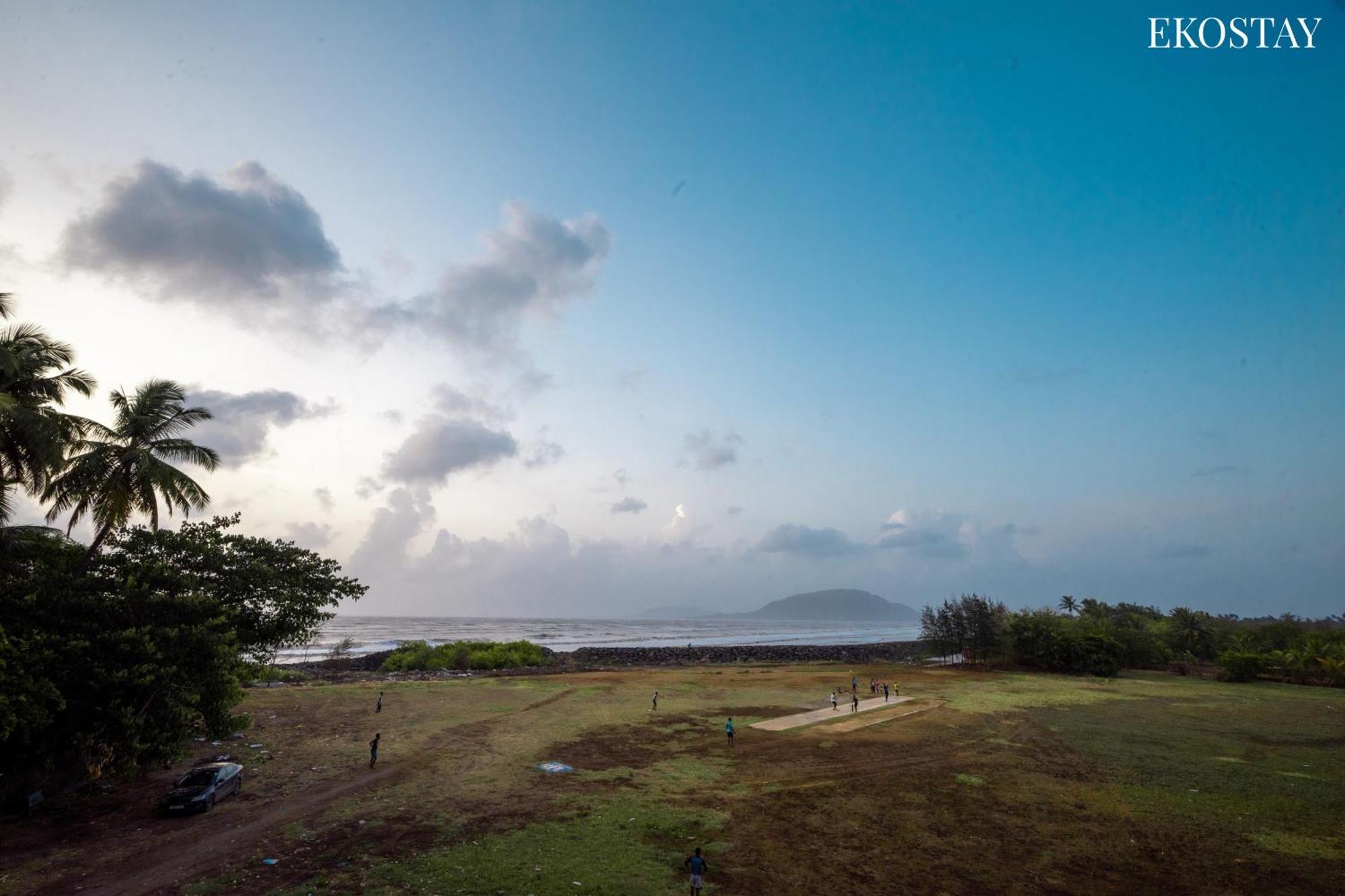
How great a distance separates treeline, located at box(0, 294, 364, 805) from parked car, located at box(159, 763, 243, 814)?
98 centimetres

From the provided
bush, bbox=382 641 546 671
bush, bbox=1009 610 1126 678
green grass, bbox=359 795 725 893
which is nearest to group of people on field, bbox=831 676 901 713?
bush, bbox=1009 610 1126 678

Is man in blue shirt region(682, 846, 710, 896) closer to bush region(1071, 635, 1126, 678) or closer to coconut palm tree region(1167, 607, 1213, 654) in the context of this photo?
bush region(1071, 635, 1126, 678)

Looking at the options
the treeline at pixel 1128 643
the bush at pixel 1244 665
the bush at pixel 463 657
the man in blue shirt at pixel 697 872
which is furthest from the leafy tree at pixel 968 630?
the man in blue shirt at pixel 697 872

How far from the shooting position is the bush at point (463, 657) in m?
60.5

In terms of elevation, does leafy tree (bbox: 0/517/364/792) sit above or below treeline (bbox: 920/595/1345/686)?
above

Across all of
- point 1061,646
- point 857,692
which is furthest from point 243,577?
point 1061,646

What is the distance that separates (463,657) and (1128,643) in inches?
2801

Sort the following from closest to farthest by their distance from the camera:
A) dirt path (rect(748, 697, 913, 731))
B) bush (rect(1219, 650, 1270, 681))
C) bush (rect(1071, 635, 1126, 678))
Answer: dirt path (rect(748, 697, 913, 731)) → bush (rect(1219, 650, 1270, 681)) → bush (rect(1071, 635, 1126, 678))

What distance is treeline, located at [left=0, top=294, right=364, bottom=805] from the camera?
17.3m

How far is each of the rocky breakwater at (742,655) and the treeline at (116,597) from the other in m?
54.4

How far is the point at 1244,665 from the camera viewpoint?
168 feet

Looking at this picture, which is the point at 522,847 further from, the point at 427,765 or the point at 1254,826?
the point at 1254,826

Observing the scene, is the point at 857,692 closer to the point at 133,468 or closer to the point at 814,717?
the point at 814,717

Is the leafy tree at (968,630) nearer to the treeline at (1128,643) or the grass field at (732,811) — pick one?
the treeline at (1128,643)
